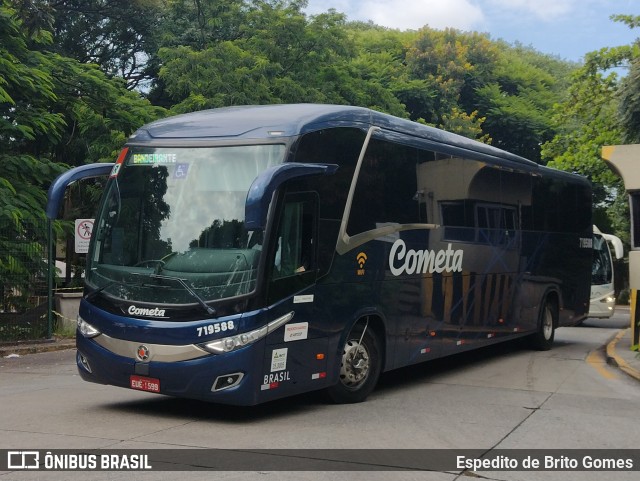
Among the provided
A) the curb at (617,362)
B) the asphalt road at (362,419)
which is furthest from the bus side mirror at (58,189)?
the curb at (617,362)

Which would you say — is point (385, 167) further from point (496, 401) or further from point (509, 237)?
point (509, 237)

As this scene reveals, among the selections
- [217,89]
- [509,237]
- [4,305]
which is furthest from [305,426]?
[217,89]

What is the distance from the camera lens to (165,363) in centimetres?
852

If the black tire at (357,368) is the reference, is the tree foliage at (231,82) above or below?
above

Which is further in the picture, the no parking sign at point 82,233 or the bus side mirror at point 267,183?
the no parking sign at point 82,233

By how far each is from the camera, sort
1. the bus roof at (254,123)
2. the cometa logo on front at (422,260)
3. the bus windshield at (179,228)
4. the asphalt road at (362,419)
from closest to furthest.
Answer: the asphalt road at (362,419) < the bus windshield at (179,228) < the bus roof at (254,123) < the cometa logo on front at (422,260)

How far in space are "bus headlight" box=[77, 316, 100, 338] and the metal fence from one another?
25.2ft

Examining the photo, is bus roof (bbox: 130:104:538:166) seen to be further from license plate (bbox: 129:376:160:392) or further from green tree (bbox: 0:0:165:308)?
green tree (bbox: 0:0:165:308)

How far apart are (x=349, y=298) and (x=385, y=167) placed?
1.82m

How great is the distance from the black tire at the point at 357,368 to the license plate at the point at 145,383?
2.11 m

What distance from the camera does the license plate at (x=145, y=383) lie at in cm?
858

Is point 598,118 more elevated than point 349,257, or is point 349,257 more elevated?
point 598,118

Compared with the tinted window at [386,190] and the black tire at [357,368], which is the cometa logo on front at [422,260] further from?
the black tire at [357,368]

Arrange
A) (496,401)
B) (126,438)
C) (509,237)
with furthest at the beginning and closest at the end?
(509,237) → (496,401) → (126,438)
